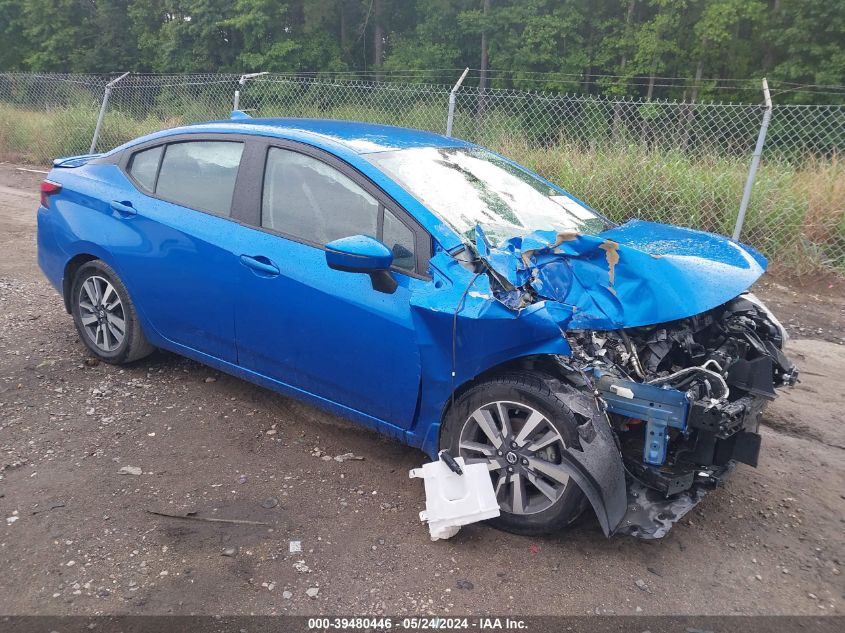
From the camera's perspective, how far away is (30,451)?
3.64 m

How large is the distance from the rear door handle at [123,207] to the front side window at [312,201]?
1031mm

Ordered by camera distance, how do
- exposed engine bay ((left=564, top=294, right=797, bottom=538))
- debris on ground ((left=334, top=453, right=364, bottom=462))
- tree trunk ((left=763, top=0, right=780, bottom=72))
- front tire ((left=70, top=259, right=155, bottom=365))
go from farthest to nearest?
tree trunk ((left=763, top=0, right=780, bottom=72))
front tire ((left=70, top=259, right=155, bottom=365))
debris on ground ((left=334, top=453, right=364, bottom=462))
exposed engine bay ((left=564, top=294, right=797, bottom=538))

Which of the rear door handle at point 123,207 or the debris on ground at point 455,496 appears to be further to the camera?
the rear door handle at point 123,207

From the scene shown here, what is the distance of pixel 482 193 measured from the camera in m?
3.74

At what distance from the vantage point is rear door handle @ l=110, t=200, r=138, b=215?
4.24 meters

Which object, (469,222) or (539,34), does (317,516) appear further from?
(539,34)

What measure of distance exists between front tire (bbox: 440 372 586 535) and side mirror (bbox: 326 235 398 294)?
0.69m

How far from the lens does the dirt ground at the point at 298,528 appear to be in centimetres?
273

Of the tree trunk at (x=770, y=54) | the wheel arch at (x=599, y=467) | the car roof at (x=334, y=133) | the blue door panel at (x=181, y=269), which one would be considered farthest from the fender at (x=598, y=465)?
the tree trunk at (x=770, y=54)

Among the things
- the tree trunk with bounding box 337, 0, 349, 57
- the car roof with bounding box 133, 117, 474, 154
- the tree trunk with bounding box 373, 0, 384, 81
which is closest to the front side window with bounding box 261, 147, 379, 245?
the car roof with bounding box 133, 117, 474, 154

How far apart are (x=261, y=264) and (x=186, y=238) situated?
629mm

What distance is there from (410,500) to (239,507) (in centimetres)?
80

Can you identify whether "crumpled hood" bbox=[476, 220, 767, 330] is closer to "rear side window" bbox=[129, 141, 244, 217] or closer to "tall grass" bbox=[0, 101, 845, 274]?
"rear side window" bbox=[129, 141, 244, 217]

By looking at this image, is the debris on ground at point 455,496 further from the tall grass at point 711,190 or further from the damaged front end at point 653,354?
the tall grass at point 711,190
